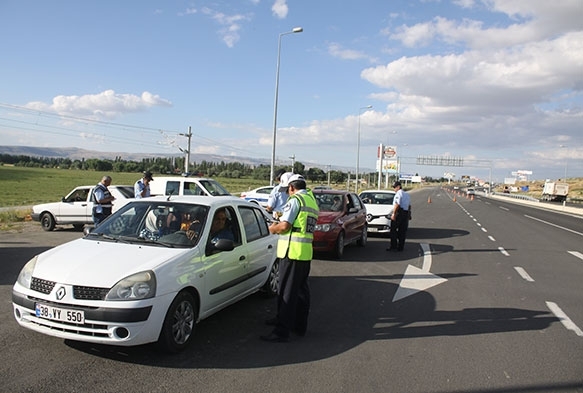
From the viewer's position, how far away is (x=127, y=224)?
221 inches

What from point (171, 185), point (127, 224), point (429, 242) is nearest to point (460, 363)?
point (127, 224)

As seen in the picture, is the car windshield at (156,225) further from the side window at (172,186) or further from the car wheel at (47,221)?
the car wheel at (47,221)

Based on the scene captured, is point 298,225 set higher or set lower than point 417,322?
higher

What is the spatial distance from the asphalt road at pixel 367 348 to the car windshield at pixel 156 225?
1148 millimetres

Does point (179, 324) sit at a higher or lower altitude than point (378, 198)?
lower

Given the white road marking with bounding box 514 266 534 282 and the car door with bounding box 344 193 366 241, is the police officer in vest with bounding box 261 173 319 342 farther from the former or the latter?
the car door with bounding box 344 193 366 241

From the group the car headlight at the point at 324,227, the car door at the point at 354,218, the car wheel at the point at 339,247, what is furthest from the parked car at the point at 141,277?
the car door at the point at 354,218

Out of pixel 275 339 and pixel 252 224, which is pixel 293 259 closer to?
pixel 275 339

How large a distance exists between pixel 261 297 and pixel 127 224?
95.2 inches

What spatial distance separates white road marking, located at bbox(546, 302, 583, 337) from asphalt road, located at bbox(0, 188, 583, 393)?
0.03 meters

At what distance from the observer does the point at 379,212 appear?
50.5 ft

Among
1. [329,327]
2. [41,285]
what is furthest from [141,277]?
[329,327]

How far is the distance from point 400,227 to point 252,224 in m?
6.68

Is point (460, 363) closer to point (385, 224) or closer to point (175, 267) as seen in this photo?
point (175, 267)
